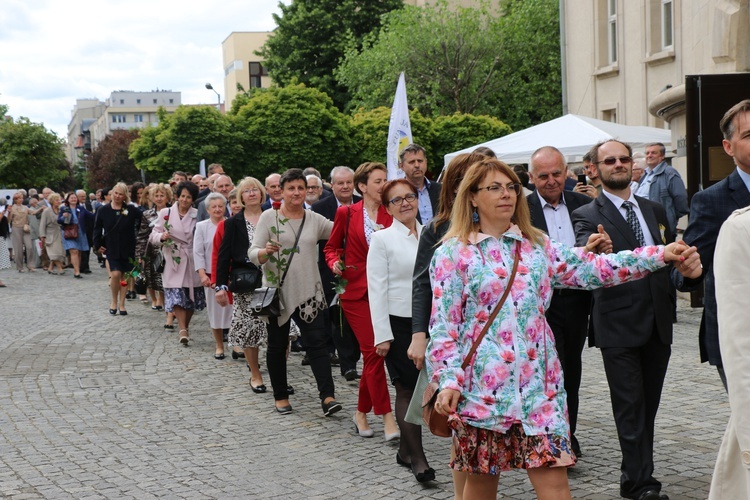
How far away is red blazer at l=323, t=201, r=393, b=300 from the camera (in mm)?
7551

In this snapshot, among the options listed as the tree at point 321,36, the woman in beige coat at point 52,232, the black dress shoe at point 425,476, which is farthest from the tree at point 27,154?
the black dress shoe at point 425,476

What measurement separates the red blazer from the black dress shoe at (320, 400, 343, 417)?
1.00 m

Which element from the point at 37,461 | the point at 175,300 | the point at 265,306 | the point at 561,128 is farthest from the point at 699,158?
the point at 561,128

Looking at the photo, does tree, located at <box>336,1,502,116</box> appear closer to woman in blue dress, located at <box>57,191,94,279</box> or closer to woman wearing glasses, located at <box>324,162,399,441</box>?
woman in blue dress, located at <box>57,191,94,279</box>

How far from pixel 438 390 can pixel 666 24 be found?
21.1 metres

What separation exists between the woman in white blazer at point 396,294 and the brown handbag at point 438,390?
2.16m

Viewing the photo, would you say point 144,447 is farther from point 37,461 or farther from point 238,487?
point 238,487

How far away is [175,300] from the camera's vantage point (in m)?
13.1

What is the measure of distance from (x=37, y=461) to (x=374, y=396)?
2318 mm

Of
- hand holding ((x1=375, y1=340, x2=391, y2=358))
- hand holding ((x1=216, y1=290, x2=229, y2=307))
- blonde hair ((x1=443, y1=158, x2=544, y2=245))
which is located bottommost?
hand holding ((x1=375, y1=340, x2=391, y2=358))

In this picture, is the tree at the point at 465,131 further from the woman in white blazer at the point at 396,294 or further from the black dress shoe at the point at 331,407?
the woman in white blazer at the point at 396,294

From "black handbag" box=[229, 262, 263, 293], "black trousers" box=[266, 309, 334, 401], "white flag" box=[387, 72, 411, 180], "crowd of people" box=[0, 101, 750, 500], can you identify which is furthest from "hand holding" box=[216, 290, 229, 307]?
"white flag" box=[387, 72, 411, 180]

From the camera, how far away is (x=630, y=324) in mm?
5570

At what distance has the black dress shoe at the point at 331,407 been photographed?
8.13 meters
